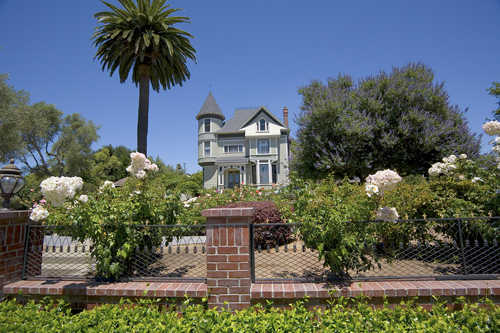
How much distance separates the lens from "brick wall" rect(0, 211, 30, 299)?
3193 millimetres

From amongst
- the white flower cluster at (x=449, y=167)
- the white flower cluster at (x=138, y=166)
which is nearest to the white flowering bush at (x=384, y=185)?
the white flower cluster at (x=449, y=167)

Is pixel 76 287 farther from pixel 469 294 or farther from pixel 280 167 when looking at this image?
pixel 280 167

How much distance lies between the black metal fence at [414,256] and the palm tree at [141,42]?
11.4 m

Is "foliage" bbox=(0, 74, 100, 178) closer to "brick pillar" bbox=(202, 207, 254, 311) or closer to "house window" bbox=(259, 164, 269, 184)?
"house window" bbox=(259, 164, 269, 184)

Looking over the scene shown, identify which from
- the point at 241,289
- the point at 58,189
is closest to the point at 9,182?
the point at 58,189

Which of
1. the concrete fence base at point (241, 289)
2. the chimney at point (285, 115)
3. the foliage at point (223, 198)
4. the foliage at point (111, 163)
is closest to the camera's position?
the concrete fence base at point (241, 289)

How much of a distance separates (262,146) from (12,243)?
1049 inches

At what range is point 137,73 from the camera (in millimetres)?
15328

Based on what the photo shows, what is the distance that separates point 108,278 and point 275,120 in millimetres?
27408

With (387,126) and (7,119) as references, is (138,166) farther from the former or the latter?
(7,119)

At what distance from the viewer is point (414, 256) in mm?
4754

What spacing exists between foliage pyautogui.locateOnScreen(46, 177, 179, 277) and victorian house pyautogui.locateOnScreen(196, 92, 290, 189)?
24.5m

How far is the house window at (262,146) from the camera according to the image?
96.4 feet

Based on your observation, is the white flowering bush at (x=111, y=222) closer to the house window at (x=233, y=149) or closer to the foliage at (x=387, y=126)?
the foliage at (x=387, y=126)
